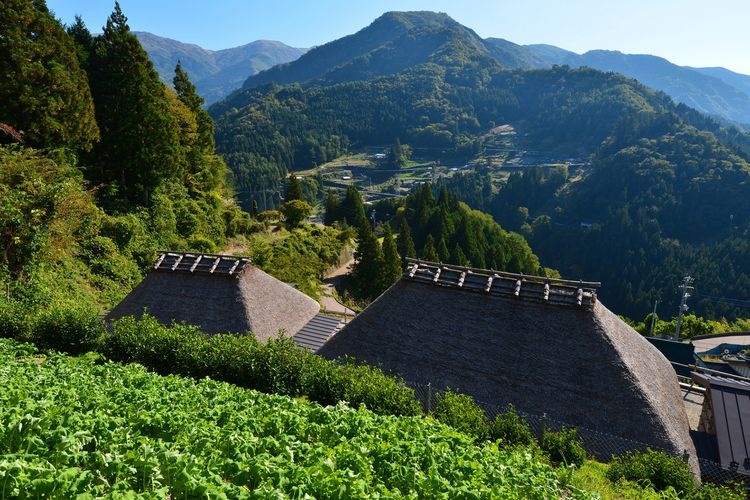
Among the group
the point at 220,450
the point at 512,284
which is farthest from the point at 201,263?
the point at 220,450

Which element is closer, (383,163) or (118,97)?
(118,97)

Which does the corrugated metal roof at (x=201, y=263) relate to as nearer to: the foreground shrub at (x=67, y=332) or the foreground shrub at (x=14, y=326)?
the foreground shrub at (x=67, y=332)

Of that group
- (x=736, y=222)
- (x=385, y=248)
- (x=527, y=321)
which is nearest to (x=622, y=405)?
(x=527, y=321)

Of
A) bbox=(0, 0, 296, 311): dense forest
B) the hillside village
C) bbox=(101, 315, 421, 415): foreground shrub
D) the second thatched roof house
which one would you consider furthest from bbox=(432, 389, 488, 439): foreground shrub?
bbox=(0, 0, 296, 311): dense forest

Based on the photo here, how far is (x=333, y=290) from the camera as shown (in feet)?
119

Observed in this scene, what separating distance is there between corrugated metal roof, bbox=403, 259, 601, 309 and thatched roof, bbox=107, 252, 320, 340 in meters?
5.47

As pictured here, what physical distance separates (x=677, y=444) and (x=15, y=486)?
13136 millimetres

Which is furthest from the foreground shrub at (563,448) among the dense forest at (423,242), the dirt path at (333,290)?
the dense forest at (423,242)

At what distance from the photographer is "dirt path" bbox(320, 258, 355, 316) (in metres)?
29.2

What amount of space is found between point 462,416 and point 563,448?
2.44 m

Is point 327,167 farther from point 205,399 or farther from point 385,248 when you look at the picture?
point 205,399

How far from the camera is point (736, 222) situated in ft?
321

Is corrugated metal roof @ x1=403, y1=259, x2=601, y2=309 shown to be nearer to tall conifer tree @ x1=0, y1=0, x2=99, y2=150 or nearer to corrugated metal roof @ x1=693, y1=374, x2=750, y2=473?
corrugated metal roof @ x1=693, y1=374, x2=750, y2=473

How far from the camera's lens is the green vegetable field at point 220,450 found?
560 cm
